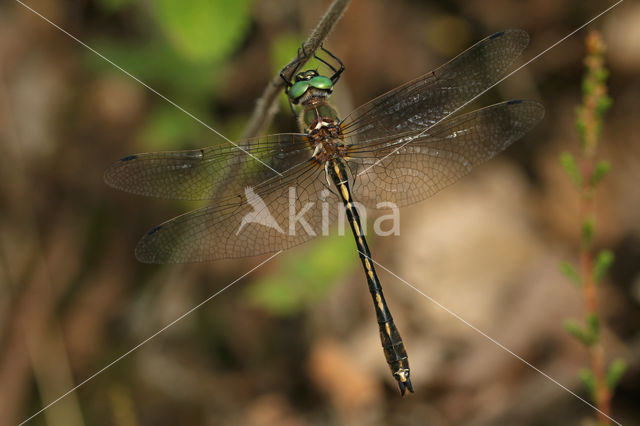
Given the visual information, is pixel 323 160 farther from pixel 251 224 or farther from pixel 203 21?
pixel 203 21

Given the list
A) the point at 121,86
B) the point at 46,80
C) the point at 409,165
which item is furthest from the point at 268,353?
the point at 46,80

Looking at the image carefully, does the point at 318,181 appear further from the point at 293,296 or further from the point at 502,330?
the point at 502,330

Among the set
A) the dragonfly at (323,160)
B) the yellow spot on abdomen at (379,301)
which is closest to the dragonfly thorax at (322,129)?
the dragonfly at (323,160)

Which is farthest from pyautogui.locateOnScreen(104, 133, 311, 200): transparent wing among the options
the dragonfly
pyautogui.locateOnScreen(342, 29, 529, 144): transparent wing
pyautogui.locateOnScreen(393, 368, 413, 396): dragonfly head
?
pyautogui.locateOnScreen(393, 368, 413, 396): dragonfly head

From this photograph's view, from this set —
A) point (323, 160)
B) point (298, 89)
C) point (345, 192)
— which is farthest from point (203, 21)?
point (345, 192)

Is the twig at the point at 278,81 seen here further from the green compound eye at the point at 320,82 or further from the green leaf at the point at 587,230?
the green leaf at the point at 587,230

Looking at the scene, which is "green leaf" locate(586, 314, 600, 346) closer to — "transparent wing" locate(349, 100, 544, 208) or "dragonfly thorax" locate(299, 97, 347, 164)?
"transparent wing" locate(349, 100, 544, 208)
